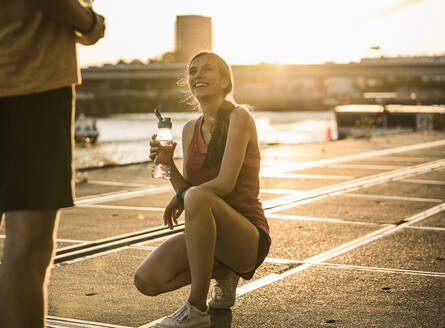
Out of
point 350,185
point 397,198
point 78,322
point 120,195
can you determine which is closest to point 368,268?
point 78,322

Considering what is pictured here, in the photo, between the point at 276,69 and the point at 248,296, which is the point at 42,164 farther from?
the point at 276,69

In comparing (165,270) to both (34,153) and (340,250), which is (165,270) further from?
(340,250)

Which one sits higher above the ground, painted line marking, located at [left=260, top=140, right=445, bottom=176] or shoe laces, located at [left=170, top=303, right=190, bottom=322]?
shoe laces, located at [left=170, top=303, right=190, bottom=322]

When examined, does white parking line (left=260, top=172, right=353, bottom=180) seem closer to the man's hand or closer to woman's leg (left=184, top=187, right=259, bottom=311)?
woman's leg (left=184, top=187, right=259, bottom=311)

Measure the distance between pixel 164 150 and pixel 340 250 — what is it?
8.96ft

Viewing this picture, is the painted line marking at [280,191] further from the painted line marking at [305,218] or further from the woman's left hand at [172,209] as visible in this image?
the woman's left hand at [172,209]

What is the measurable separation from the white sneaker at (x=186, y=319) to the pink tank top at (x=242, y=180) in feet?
2.57

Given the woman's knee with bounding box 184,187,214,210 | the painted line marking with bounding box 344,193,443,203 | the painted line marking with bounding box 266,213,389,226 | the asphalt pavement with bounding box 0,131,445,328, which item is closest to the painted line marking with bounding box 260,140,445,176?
the asphalt pavement with bounding box 0,131,445,328

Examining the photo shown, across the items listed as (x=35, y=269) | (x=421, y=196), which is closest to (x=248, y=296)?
(x=35, y=269)

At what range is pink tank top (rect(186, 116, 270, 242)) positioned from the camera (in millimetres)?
4961

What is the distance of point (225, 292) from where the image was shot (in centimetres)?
502

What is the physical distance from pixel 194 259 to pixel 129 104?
438 feet

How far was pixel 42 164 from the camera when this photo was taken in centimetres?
298

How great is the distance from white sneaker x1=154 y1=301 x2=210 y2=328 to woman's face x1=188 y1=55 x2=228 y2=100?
1.36 m
